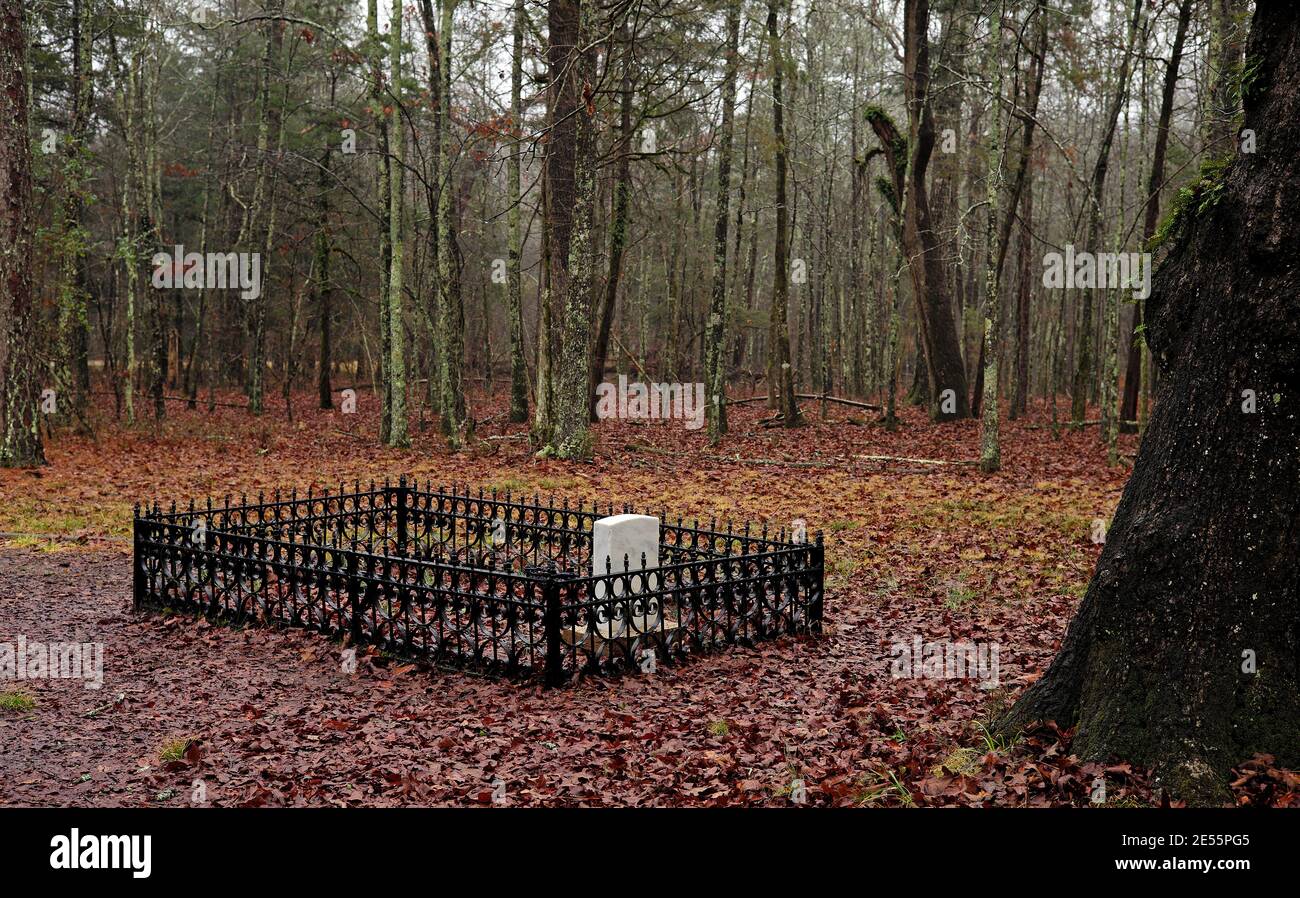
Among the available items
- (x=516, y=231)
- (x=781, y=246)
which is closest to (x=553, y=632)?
(x=516, y=231)

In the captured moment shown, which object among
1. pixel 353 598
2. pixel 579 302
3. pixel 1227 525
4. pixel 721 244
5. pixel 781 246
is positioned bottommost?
pixel 353 598

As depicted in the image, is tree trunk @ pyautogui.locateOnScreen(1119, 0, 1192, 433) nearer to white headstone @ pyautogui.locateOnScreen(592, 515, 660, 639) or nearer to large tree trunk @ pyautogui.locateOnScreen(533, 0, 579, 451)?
large tree trunk @ pyautogui.locateOnScreen(533, 0, 579, 451)

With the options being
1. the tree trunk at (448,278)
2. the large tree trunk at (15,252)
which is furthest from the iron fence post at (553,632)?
the tree trunk at (448,278)

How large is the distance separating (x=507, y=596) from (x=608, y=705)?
108 centimetres

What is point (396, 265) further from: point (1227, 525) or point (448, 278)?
point (1227, 525)

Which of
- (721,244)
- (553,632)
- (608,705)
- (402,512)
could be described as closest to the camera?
(608,705)

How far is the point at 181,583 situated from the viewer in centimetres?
938

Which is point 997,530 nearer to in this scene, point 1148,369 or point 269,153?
point 1148,369

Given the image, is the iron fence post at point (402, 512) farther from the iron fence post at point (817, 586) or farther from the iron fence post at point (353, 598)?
the iron fence post at point (817, 586)

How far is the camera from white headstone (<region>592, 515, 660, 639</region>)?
25.9 ft

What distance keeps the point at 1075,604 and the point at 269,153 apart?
2311 cm

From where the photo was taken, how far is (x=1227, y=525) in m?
4.93

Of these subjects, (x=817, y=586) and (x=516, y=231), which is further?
(x=516, y=231)

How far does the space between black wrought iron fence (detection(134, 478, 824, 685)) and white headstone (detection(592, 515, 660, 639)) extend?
0.08 feet
